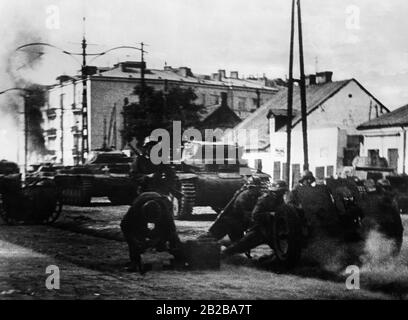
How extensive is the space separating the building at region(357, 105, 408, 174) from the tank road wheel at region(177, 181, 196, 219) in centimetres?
411

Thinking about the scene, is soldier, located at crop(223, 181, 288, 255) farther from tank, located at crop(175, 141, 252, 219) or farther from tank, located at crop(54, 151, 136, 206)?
tank, located at crop(54, 151, 136, 206)

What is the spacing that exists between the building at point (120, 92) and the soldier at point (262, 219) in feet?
8.77

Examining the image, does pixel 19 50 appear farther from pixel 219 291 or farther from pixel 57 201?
pixel 219 291

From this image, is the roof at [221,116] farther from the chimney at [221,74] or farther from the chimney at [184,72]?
the chimney at [184,72]

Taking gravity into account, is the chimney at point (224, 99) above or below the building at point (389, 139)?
above

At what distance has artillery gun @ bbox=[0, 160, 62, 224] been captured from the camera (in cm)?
1383

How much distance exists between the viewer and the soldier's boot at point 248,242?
29.4ft

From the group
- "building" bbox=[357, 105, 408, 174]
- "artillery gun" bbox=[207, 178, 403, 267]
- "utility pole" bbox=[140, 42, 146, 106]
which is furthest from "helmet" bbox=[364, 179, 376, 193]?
"utility pole" bbox=[140, 42, 146, 106]

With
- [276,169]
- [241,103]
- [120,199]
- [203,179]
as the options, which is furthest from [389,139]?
[120,199]

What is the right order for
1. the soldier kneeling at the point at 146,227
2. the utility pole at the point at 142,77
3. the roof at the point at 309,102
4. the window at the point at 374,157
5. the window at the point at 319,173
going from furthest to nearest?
1. the roof at the point at 309,102
2. the window at the point at 319,173
3. the window at the point at 374,157
4. the utility pole at the point at 142,77
5. the soldier kneeling at the point at 146,227

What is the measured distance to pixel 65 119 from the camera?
1574 cm

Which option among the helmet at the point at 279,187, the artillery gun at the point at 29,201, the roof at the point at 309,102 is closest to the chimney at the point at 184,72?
the helmet at the point at 279,187

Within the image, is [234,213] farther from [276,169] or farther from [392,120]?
[276,169]

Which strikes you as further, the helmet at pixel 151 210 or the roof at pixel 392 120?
the roof at pixel 392 120
